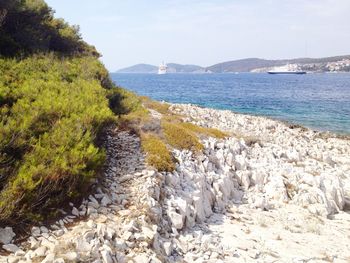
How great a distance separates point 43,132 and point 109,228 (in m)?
3.22

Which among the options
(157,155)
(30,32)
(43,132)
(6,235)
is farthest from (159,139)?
(30,32)

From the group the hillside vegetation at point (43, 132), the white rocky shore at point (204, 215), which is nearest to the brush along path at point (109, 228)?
the white rocky shore at point (204, 215)

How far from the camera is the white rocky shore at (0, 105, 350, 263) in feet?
22.0

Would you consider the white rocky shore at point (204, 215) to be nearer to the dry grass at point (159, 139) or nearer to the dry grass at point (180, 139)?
the dry grass at point (159, 139)

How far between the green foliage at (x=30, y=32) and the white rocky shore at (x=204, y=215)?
6.29 m

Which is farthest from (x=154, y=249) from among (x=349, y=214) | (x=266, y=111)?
(x=266, y=111)

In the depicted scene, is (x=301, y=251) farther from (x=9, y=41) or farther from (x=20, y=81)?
(x=9, y=41)

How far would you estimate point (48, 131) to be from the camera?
875 centimetres

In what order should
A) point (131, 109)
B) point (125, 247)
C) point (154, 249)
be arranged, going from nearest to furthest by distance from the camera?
point (125, 247), point (154, 249), point (131, 109)

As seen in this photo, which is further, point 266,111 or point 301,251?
point 266,111

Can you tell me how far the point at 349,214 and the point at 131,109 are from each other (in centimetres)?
1029

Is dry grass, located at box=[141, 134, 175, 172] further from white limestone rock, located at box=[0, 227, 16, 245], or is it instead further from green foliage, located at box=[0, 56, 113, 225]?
white limestone rock, located at box=[0, 227, 16, 245]

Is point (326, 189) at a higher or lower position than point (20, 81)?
lower

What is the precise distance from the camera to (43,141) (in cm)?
811
